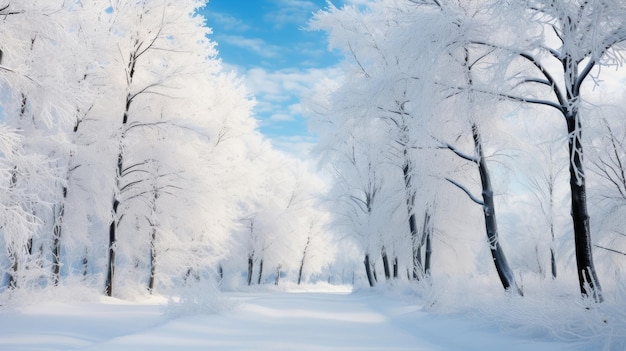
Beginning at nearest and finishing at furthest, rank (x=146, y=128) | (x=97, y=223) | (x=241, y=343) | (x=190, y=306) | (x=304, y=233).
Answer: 1. (x=241, y=343)
2. (x=190, y=306)
3. (x=146, y=128)
4. (x=97, y=223)
5. (x=304, y=233)

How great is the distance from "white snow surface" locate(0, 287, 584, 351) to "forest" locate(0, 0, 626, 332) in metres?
1.04

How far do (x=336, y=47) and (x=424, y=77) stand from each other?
5.79m

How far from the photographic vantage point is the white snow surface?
4.93 metres

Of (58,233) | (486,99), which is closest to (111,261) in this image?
(58,233)

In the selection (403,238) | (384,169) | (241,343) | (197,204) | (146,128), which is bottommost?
(241,343)

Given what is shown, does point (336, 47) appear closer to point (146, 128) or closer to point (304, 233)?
point (146, 128)

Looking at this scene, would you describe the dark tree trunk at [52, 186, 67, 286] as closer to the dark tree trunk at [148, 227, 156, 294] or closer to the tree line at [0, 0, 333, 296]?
the tree line at [0, 0, 333, 296]

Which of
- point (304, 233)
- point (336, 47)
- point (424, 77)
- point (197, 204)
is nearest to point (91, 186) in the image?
point (197, 204)

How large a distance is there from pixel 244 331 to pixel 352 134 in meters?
5.97

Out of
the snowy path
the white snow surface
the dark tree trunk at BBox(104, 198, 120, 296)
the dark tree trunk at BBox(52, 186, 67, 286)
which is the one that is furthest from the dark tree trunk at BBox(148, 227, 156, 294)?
the snowy path

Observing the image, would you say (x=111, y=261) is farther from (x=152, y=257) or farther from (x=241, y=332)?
(x=241, y=332)

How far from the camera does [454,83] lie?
23.4 feet

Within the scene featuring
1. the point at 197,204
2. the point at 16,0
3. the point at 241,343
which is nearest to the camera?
the point at 241,343

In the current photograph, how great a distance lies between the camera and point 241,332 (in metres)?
6.12
